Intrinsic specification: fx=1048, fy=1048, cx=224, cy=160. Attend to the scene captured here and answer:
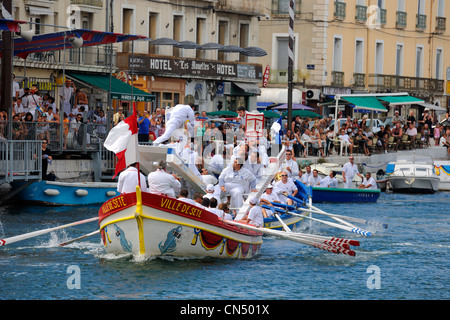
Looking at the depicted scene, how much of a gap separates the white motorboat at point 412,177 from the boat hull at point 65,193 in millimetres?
14132

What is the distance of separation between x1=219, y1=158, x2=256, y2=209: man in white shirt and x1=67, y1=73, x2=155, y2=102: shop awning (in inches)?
511

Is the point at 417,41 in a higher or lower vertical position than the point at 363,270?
higher

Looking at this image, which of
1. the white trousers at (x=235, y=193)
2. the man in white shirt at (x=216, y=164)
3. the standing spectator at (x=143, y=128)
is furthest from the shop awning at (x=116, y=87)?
the white trousers at (x=235, y=193)

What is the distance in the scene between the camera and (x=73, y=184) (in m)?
31.2

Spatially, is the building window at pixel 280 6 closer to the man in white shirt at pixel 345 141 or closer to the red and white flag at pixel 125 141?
the man in white shirt at pixel 345 141

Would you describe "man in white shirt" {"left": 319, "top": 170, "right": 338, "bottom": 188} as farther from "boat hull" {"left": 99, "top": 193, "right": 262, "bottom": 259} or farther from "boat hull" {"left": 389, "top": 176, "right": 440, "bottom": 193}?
"boat hull" {"left": 99, "top": 193, "right": 262, "bottom": 259}

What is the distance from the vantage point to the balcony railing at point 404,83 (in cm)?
6400

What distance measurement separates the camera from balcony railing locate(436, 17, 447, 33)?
2795 inches

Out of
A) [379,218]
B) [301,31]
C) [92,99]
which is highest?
[301,31]
